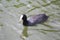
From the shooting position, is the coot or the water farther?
the coot

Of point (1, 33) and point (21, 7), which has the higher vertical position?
point (21, 7)

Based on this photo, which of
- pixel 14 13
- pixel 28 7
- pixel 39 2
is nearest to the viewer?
pixel 14 13

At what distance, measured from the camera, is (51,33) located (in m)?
4.91

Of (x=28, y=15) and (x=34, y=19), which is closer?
(x=34, y=19)

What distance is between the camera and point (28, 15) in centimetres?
573

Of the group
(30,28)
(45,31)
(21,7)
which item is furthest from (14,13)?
(45,31)

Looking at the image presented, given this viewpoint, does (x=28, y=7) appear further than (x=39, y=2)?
No

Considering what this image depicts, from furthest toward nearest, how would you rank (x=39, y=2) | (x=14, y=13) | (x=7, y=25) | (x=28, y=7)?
(x=39, y=2)
(x=28, y=7)
(x=14, y=13)
(x=7, y=25)

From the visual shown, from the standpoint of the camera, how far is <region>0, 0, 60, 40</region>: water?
4.79m

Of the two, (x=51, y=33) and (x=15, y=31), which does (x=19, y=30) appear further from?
(x=51, y=33)

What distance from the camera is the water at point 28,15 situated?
4.79 m

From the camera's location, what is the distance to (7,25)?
5.21 metres

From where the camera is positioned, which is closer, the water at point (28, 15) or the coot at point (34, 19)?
the water at point (28, 15)

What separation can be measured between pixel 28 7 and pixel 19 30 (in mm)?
1473
